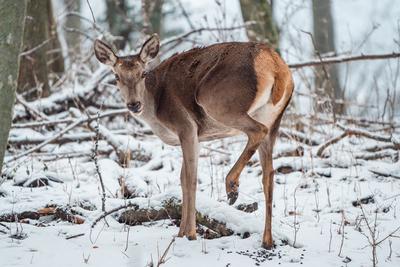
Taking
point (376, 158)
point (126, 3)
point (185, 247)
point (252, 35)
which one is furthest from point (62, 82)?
point (126, 3)

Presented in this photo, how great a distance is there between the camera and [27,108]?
7.97m

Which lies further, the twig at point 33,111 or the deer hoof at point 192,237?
the twig at point 33,111

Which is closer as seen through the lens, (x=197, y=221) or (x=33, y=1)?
(x=197, y=221)

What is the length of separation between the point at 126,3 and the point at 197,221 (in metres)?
13.1

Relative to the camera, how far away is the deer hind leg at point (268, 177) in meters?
4.24

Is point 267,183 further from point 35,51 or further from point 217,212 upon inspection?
point 35,51

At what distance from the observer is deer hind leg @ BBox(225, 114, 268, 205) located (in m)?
4.26

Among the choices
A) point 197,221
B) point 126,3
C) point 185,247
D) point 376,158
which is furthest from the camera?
point 126,3

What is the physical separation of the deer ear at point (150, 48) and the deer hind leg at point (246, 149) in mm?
1322

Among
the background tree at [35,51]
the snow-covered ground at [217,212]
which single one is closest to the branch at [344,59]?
the snow-covered ground at [217,212]

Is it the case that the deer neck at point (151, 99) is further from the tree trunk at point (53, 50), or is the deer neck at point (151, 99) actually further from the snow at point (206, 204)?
the tree trunk at point (53, 50)

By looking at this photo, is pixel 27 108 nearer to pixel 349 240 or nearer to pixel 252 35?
pixel 252 35

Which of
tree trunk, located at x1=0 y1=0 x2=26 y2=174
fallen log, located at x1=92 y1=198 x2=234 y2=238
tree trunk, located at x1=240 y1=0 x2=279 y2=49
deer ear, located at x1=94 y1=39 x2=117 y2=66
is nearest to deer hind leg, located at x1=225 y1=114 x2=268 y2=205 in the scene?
fallen log, located at x1=92 y1=198 x2=234 y2=238

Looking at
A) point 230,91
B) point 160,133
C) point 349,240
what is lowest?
point 349,240
